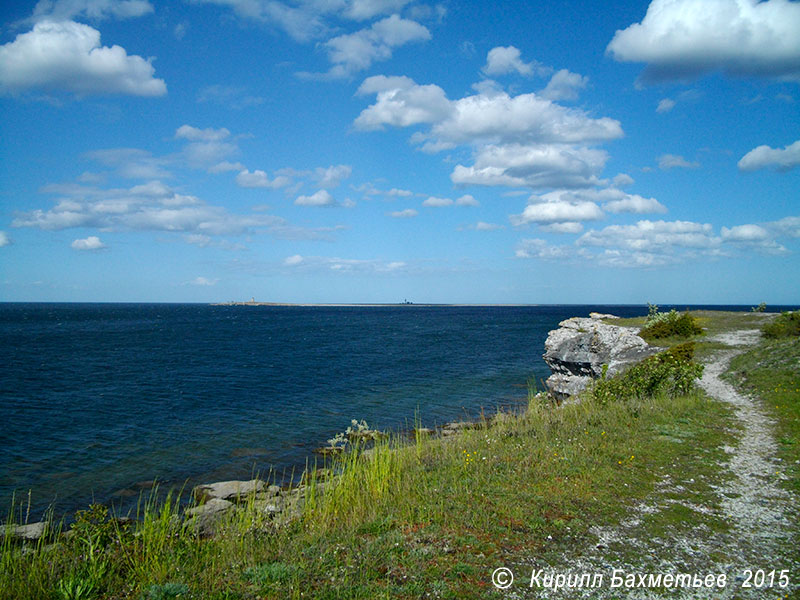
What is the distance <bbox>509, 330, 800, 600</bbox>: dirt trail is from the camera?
7.53 metres

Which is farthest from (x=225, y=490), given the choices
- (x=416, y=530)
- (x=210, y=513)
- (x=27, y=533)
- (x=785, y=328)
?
(x=785, y=328)

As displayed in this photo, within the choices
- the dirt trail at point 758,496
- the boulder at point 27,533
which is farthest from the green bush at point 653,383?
the boulder at point 27,533

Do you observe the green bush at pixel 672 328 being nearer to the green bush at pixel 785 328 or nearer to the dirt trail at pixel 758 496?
the green bush at pixel 785 328

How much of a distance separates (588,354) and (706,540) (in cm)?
2695

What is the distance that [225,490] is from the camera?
17.6 metres

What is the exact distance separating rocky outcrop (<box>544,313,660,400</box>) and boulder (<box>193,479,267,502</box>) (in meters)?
21.5

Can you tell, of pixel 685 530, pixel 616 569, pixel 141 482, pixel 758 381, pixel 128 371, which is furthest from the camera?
pixel 128 371

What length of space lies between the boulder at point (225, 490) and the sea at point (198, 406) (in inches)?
52.2

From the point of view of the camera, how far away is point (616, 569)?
8086 millimetres

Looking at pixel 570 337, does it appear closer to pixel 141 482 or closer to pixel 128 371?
pixel 141 482

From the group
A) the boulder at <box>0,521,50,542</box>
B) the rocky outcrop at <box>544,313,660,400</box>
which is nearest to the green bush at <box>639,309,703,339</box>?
the rocky outcrop at <box>544,313,660,400</box>

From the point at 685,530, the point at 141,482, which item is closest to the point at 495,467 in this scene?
the point at 685,530

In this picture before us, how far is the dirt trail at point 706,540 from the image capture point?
7527mm

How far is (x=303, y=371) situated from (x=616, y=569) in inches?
1610
